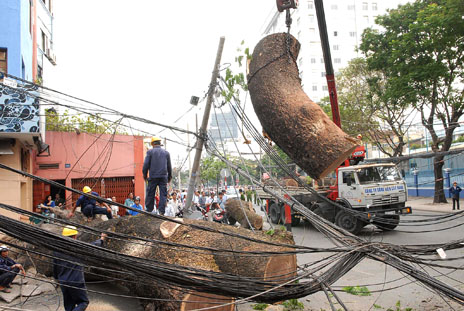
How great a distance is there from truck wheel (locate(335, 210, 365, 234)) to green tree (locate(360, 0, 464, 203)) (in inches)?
194

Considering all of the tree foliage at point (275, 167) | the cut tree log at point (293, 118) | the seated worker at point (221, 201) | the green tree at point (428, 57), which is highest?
the green tree at point (428, 57)

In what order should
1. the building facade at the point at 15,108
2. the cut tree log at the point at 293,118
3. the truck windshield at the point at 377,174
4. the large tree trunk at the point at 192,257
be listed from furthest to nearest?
the truck windshield at the point at 377,174, the building facade at the point at 15,108, the large tree trunk at the point at 192,257, the cut tree log at the point at 293,118

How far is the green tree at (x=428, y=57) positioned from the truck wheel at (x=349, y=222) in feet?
16.2

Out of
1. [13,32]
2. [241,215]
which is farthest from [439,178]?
[13,32]

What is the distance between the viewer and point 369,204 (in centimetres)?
1096

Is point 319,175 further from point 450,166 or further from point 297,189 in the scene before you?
point 450,166

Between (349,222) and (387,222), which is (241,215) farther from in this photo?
(387,222)

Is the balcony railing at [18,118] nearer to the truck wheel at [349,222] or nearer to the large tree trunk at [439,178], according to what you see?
the truck wheel at [349,222]

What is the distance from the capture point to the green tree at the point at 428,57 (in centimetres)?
1398

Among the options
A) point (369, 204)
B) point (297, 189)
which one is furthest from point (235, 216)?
point (369, 204)

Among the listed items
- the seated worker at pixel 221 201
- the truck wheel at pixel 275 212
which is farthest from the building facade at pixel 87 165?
the truck wheel at pixel 275 212

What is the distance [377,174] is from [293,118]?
901 centimetres

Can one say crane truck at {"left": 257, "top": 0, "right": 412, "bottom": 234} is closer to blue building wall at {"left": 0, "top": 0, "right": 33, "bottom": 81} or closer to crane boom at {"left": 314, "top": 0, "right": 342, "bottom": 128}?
crane boom at {"left": 314, "top": 0, "right": 342, "bottom": 128}

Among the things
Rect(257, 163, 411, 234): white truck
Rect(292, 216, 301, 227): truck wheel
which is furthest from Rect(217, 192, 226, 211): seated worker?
Rect(257, 163, 411, 234): white truck
